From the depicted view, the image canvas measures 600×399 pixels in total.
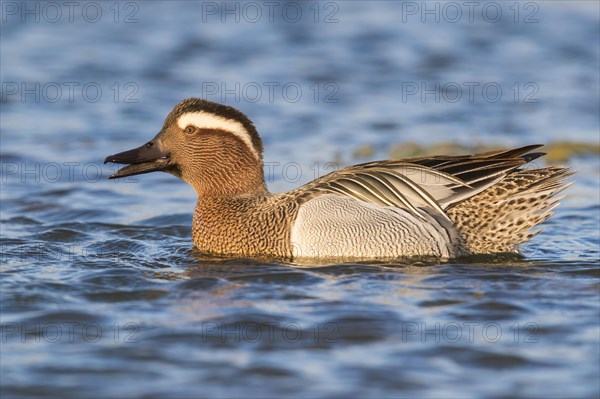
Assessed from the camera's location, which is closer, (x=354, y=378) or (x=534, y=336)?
(x=354, y=378)

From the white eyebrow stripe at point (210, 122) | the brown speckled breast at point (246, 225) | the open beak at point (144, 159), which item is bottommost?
the brown speckled breast at point (246, 225)

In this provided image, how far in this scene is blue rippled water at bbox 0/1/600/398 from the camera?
20.5ft

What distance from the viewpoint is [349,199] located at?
844cm

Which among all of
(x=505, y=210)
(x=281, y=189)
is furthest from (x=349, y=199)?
(x=281, y=189)

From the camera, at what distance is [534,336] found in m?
6.71

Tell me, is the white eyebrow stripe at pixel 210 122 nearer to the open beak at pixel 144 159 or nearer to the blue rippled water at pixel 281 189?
the open beak at pixel 144 159

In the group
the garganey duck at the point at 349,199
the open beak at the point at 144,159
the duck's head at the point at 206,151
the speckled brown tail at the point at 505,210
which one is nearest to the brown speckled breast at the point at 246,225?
the garganey duck at the point at 349,199

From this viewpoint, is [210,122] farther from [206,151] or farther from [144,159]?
[144,159]

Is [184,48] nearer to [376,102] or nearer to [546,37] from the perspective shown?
[376,102]

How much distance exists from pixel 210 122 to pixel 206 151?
24cm

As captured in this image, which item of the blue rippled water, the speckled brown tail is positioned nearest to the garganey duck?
the speckled brown tail

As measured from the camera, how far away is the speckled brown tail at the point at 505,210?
8.61 m

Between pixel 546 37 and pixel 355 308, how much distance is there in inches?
422

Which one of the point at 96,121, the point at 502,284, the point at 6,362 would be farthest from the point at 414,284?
the point at 96,121
